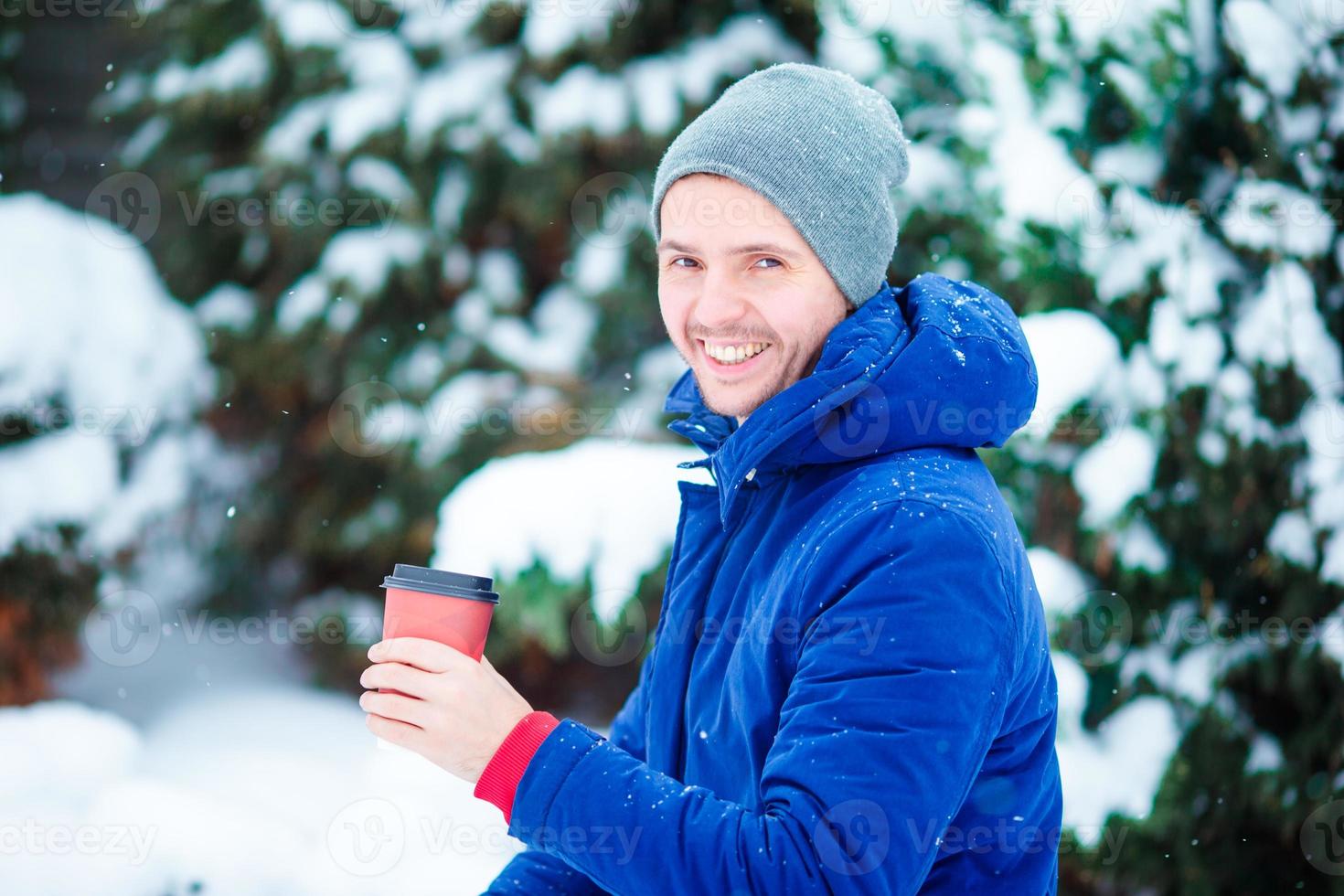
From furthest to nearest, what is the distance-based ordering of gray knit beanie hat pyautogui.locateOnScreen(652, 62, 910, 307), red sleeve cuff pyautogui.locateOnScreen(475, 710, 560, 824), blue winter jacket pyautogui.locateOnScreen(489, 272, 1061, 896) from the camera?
gray knit beanie hat pyautogui.locateOnScreen(652, 62, 910, 307), red sleeve cuff pyautogui.locateOnScreen(475, 710, 560, 824), blue winter jacket pyautogui.locateOnScreen(489, 272, 1061, 896)

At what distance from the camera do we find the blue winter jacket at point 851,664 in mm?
1143

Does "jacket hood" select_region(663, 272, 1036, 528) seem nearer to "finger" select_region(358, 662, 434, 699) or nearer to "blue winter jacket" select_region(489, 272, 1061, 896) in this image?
"blue winter jacket" select_region(489, 272, 1061, 896)

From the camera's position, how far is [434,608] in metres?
1.41

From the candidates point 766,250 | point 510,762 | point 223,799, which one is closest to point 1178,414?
point 766,250

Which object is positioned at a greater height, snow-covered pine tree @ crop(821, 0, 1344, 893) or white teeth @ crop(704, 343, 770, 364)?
white teeth @ crop(704, 343, 770, 364)

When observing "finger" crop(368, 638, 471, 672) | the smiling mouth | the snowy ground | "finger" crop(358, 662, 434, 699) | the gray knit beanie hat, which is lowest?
the snowy ground

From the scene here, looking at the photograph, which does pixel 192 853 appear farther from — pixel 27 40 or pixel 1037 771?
pixel 27 40

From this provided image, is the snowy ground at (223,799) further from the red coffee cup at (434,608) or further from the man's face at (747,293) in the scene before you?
the man's face at (747,293)


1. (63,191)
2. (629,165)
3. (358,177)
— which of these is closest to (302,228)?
(358,177)

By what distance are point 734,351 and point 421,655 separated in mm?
634

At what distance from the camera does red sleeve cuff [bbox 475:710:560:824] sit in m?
1.28

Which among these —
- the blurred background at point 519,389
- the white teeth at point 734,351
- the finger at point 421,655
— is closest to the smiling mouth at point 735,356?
the white teeth at point 734,351

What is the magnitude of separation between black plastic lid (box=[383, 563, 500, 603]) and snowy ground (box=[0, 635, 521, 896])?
2.09m

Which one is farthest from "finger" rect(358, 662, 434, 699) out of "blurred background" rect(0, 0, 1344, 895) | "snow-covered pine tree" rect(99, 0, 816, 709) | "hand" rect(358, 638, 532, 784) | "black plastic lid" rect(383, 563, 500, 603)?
"snow-covered pine tree" rect(99, 0, 816, 709)
